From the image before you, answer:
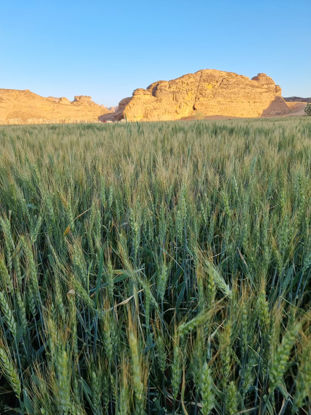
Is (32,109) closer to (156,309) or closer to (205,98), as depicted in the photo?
(205,98)

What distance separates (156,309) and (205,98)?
41.0 meters

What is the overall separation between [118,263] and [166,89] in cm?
4046

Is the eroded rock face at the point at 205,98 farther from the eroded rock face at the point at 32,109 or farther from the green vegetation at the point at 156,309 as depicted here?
the green vegetation at the point at 156,309

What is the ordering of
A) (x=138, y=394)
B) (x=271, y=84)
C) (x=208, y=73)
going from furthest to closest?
(x=271, y=84) → (x=208, y=73) → (x=138, y=394)

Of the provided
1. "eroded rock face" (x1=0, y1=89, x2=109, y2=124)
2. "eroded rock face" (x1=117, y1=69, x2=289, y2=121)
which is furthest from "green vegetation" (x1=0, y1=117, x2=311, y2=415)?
"eroded rock face" (x1=117, y1=69, x2=289, y2=121)

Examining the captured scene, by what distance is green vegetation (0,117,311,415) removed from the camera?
32 cm

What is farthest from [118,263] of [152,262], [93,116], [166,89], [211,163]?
[93,116]

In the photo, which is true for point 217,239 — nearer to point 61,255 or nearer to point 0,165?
point 61,255

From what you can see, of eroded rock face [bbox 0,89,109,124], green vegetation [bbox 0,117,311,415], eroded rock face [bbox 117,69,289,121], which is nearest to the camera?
green vegetation [bbox 0,117,311,415]

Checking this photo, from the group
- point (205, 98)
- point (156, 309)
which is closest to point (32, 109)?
point (205, 98)

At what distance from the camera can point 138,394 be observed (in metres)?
0.28

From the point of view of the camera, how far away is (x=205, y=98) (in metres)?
37.2

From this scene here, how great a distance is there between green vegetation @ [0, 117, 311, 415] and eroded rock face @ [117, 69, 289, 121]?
3642cm

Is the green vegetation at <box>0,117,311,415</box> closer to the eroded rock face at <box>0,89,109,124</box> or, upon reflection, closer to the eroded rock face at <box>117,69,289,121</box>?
the eroded rock face at <box>0,89,109,124</box>
